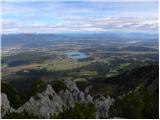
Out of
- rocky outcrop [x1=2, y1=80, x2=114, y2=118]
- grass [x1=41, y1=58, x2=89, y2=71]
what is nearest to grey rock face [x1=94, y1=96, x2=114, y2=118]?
rocky outcrop [x1=2, y1=80, x2=114, y2=118]

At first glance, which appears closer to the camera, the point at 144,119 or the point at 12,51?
the point at 144,119

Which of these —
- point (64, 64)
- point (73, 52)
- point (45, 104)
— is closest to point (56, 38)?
point (73, 52)

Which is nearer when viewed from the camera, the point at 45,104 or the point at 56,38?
the point at 56,38

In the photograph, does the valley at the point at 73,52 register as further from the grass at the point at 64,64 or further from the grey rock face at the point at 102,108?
the grey rock face at the point at 102,108

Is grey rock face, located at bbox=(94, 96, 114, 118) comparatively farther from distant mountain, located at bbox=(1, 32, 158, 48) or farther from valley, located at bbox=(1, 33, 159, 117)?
distant mountain, located at bbox=(1, 32, 158, 48)

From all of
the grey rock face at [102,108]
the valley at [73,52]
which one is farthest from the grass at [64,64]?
the grey rock face at [102,108]

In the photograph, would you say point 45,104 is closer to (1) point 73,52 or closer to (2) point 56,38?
(1) point 73,52

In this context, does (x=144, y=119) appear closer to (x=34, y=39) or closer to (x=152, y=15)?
(x=152, y=15)

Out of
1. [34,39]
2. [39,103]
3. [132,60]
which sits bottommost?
[39,103]

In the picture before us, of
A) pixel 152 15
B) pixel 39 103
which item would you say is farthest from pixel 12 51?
pixel 152 15
